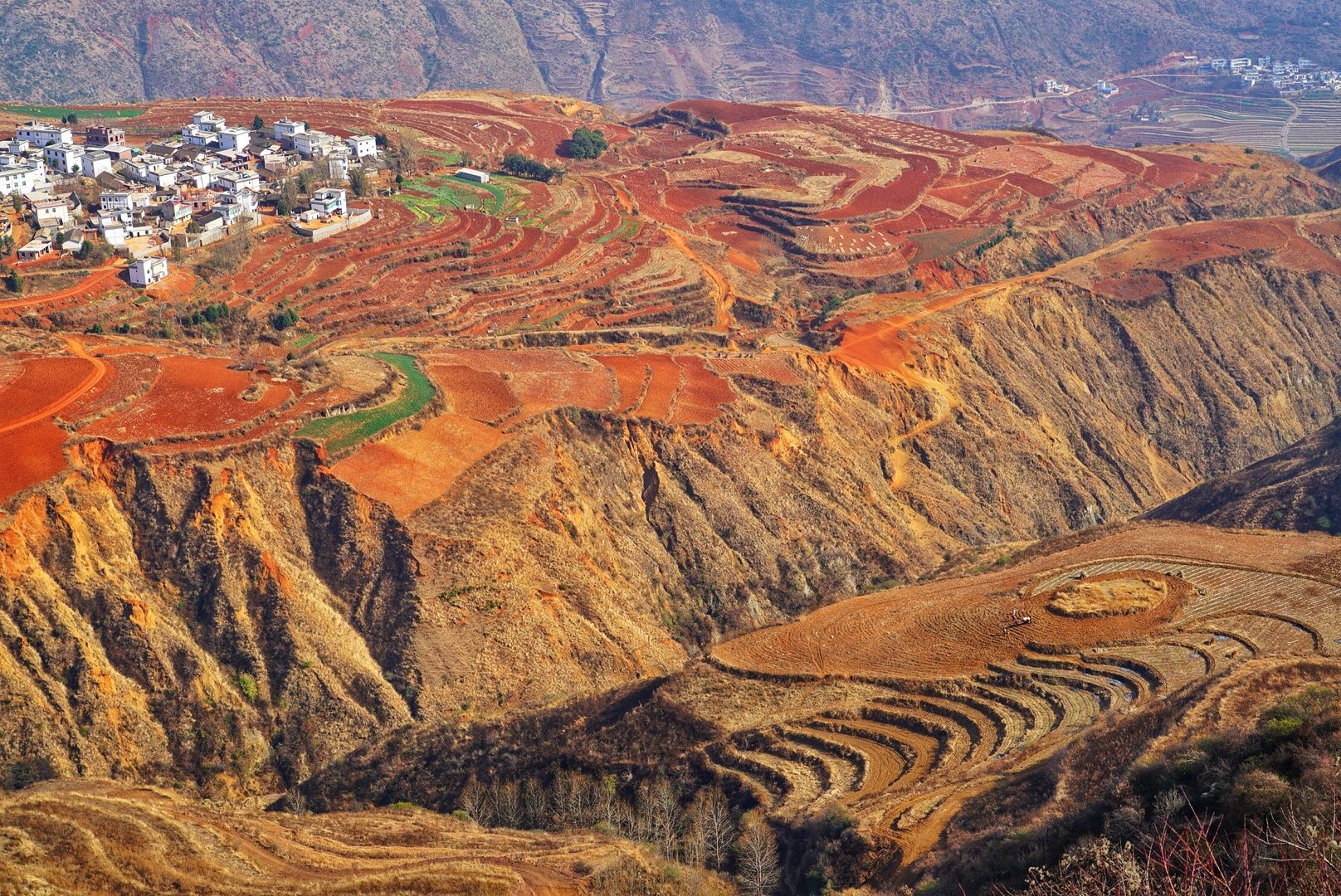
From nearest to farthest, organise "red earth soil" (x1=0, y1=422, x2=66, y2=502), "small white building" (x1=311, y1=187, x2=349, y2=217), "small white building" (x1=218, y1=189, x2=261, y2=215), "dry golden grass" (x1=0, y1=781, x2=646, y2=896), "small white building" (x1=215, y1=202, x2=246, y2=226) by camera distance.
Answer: "dry golden grass" (x1=0, y1=781, x2=646, y2=896) < "red earth soil" (x1=0, y1=422, x2=66, y2=502) < "small white building" (x1=215, y1=202, x2=246, y2=226) < "small white building" (x1=218, y1=189, x2=261, y2=215) < "small white building" (x1=311, y1=187, x2=349, y2=217)

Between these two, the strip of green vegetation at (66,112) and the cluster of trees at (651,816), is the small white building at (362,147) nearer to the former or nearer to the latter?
the strip of green vegetation at (66,112)

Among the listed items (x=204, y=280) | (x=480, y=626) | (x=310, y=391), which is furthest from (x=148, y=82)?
(x=480, y=626)

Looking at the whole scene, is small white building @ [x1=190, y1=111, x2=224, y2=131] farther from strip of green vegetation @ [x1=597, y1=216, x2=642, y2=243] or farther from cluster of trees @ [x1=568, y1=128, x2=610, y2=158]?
strip of green vegetation @ [x1=597, y1=216, x2=642, y2=243]

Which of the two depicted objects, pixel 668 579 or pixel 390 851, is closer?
pixel 390 851

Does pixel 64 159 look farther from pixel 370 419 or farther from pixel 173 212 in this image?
pixel 370 419

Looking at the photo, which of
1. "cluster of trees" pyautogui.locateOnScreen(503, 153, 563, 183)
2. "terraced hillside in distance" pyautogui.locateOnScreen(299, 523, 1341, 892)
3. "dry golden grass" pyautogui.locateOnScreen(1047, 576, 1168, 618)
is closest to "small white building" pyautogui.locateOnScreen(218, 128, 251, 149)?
"cluster of trees" pyautogui.locateOnScreen(503, 153, 563, 183)

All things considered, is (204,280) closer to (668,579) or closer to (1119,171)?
(668,579)
